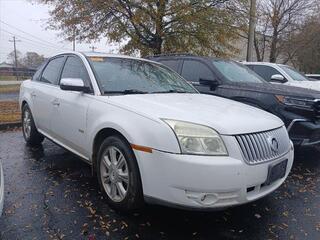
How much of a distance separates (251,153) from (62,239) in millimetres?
1769

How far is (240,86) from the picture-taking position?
6172 mm

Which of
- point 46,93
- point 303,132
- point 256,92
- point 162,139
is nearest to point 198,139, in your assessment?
point 162,139

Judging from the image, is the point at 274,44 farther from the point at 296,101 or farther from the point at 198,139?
the point at 198,139

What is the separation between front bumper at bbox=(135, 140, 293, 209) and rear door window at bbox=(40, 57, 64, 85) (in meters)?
2.61

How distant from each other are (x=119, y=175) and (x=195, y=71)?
12.7ft

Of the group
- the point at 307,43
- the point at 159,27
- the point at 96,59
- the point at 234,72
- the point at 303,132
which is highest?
the point at 307,43

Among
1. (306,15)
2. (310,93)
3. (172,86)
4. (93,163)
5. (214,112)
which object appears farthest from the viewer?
(306,15)

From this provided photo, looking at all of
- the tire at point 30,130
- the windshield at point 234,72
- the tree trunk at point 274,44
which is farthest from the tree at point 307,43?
the tire at point 30,130

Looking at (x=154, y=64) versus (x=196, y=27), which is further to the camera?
(x=196, y=27)

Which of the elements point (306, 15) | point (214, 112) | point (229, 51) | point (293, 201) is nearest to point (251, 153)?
point (214, 112)

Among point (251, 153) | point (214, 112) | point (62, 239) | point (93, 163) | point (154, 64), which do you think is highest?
point (154, 64)

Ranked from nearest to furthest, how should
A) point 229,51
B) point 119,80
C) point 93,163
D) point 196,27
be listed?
point 93,163
point 119,80
point 196,27
point 229,51

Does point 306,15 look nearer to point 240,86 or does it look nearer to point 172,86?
point 240,86

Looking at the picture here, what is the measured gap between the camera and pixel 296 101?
5492 mm
